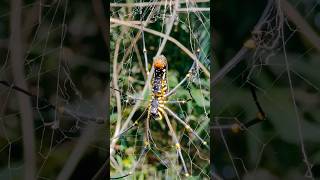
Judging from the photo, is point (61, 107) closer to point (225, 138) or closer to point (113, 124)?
point (113, 124)

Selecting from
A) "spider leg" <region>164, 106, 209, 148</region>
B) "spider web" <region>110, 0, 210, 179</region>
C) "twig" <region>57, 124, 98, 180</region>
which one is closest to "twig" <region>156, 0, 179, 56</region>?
"spider web" <region>110, 0, 210, 179</region>

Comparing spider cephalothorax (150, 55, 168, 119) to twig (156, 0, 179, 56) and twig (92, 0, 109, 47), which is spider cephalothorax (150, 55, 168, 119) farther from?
twig (92, 0, 109, 47)

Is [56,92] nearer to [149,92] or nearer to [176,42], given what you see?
[149,92]

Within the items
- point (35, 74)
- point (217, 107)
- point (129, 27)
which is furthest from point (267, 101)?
point (35, 74)

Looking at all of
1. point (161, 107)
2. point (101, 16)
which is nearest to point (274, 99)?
point (161, 107)

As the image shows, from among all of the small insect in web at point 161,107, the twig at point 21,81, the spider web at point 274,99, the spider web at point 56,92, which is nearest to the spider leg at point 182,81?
the small insect in web at point 161,107

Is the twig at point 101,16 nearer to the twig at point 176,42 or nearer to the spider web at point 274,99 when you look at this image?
the twig at point 176,42

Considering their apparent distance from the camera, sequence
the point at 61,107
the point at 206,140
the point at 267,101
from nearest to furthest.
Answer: the point at 267,101
the point at 206,140
the point at 61,107
